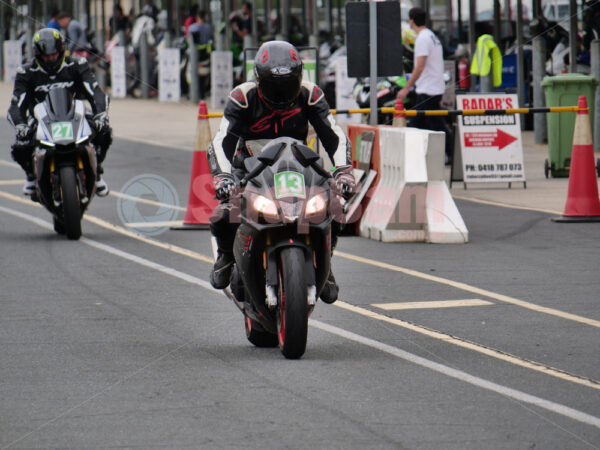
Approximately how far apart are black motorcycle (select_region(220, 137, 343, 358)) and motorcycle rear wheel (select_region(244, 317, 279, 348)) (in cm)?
36

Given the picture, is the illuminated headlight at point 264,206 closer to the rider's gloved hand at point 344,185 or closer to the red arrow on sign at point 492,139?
the rider's gloved hand at point 344,185

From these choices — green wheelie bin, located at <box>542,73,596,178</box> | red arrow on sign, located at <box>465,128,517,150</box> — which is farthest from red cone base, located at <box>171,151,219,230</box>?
green wheelie bin, located at <box>542,73,596,178</box>

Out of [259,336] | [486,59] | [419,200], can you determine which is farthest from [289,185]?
[486,59]

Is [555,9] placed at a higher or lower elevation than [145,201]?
higher

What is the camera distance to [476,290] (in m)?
9.73

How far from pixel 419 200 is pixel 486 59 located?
33.5 feet

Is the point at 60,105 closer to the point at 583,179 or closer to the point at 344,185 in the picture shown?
the point at 583,179

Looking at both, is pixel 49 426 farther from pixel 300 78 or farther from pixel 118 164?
pixel 118 164

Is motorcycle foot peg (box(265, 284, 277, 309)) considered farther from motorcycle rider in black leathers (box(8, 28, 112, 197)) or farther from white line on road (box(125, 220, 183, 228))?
white line on road (box(125, 220, 183, 228))

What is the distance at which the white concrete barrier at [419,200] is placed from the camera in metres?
12.4

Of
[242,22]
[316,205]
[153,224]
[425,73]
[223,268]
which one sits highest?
[242,22]

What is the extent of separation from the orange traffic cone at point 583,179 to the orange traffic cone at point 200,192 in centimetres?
343

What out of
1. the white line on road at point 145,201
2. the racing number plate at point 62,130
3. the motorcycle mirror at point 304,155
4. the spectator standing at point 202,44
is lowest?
the white line on road at point 145,201

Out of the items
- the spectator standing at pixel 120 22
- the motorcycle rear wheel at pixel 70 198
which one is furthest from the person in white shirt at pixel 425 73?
the spectator standing at pixel 120 22
